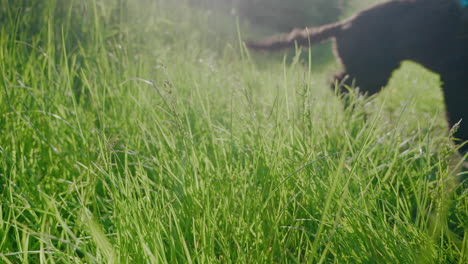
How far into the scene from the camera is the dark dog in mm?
1384

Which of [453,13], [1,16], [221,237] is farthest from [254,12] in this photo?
[221,237]

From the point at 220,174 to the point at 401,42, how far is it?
1104 millimetres

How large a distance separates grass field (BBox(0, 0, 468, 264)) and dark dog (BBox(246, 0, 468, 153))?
8 cm

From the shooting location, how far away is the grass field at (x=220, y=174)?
783 millimetres

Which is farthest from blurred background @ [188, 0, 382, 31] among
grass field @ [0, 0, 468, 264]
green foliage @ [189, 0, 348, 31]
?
grass field @ [0, 0, 468, 264]

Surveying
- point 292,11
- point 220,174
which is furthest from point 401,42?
point 220,174

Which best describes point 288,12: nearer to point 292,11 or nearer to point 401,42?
point 292,11

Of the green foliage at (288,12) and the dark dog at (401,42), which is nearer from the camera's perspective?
the dark dog at (401,42)

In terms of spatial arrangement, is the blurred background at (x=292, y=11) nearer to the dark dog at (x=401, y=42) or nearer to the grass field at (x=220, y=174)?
the dark dog at (x=401, y=42)

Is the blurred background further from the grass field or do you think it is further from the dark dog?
the grass field

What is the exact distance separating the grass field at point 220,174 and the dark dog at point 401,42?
78 mm

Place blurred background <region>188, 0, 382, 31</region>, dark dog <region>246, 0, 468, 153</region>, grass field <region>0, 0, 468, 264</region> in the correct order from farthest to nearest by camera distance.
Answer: blurred background <region>188, 0, 382, 31</region>
dark dog <region>246, 0, 468, 153</region>
grass field <region>0, 0, 468, 264</region>

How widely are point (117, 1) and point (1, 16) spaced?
78 cm

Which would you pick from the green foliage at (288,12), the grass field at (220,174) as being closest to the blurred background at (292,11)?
the green foliage at (288,12)
